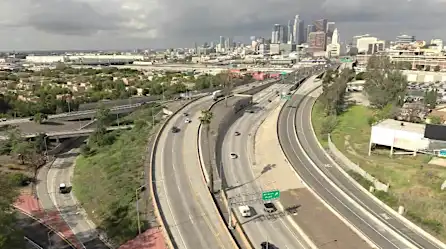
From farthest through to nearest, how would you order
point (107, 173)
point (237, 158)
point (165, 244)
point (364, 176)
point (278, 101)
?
point (278, 101) < point (237, 158) < point (107, 173) < point (364, 176) < point (165, 244)

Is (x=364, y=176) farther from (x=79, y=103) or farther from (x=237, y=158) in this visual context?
(x=79, y=103)

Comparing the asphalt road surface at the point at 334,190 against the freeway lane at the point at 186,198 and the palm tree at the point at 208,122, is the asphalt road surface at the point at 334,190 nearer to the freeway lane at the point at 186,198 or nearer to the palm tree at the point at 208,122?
the palm tree at the point at 208,122

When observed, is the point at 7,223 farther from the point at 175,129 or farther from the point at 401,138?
the point at 401,138

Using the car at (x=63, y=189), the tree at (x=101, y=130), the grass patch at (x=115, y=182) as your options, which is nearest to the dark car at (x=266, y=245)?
the grass patch at (x=115, y=182)

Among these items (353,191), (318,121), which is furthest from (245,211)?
(318,121)

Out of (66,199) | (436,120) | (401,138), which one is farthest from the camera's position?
(436,120)

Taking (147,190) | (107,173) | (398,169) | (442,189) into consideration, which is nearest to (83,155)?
(107,173)

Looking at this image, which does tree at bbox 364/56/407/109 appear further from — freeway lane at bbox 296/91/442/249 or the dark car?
the dark car
